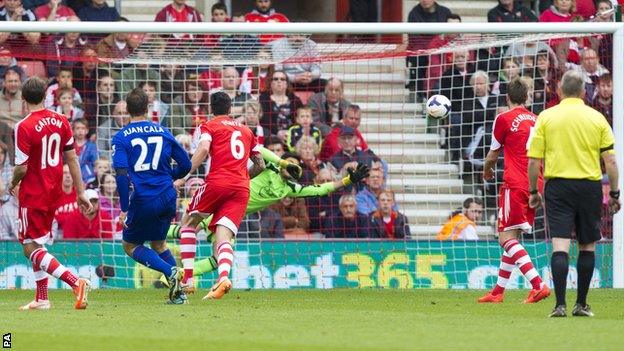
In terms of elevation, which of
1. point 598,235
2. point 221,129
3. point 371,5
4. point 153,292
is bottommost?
point 153,292

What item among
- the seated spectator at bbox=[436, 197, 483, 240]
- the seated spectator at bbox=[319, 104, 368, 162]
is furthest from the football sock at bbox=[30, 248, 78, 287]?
the seated spectator at bbox=[436, 197, 483, 240]

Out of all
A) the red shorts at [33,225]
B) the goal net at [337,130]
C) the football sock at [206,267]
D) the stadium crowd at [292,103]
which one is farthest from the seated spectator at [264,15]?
the red shorts at [33,225]

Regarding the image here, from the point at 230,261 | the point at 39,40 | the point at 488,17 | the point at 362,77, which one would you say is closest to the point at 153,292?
the point at 230,261

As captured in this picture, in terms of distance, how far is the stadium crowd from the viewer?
59.6 feet

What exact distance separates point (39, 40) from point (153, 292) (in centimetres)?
378

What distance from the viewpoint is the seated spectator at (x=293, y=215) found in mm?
18766

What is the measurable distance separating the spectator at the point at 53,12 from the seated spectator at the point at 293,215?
13.4ft

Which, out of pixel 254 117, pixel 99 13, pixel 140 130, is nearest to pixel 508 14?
pixel 254 117

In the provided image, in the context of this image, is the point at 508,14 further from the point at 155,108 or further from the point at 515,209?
the point at 515,209

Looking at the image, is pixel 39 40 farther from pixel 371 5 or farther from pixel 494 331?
pixel 494 331

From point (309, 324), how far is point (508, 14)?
457 inches

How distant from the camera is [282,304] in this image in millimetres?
14188

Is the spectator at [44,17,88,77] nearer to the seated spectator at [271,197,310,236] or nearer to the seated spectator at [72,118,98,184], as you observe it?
the seated spectator at [72,118,98,184]

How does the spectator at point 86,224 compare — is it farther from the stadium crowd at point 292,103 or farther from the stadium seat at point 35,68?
the stadium seat at point 35,68
